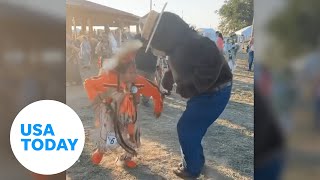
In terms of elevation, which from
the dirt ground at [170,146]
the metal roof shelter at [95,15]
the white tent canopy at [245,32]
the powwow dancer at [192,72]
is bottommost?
the dirt ground at [170,146]

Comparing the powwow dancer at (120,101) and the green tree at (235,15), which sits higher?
the green tree at (235,15)

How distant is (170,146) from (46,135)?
547mm

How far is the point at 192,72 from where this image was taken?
4.76 feet

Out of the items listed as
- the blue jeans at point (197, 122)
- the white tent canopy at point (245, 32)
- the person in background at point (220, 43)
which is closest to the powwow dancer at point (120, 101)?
the blue jeans at point (197, 122)

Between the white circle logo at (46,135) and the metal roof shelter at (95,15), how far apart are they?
0.38m

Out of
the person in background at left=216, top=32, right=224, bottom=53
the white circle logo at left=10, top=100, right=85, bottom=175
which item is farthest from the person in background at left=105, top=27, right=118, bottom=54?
the person in background at left=216, top=32, right=224, bottom=53

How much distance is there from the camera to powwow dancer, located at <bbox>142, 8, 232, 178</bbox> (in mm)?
1439

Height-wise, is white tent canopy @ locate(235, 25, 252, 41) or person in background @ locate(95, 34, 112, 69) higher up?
white tent canopy @ locate(235, 25, 252, 41)

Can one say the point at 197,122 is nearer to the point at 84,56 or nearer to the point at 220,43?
the point at 220,43

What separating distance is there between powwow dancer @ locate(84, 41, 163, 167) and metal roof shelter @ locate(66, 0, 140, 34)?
0.11 meters

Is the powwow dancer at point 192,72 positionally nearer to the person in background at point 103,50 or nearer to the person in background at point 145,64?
the person in background at point 145,64

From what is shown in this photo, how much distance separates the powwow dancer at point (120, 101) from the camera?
1520 millimetres

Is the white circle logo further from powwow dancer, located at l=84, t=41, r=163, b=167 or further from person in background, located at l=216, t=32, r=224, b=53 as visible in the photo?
person in background, located at l=216, t=32, r=224, b=53

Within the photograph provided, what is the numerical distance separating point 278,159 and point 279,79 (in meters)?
0.34
